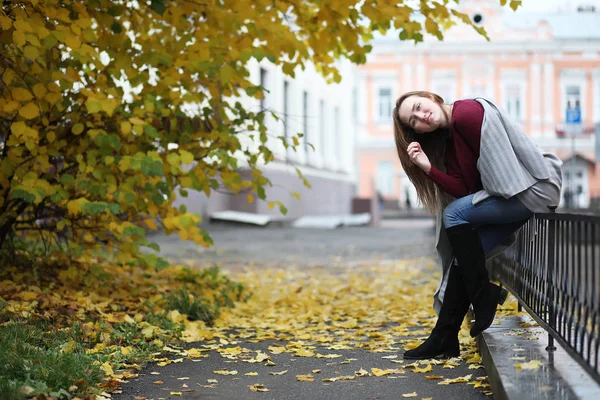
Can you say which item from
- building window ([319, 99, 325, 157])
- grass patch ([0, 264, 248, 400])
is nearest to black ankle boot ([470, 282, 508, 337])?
grass patch ([0, 264, 248, 400])

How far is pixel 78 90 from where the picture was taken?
6660mm

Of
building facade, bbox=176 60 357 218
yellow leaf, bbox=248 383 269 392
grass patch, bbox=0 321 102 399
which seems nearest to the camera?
grass patch, bbox=0 321 102 399

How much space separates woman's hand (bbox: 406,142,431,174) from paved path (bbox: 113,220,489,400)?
112cm

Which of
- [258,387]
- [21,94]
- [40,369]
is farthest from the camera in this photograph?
[21,94]

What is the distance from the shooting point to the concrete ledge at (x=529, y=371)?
3.85 metres

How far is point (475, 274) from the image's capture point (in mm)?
5023

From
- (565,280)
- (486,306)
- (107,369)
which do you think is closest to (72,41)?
(107,369)

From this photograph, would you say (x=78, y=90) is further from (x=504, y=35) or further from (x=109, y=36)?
(x=504, y=35)

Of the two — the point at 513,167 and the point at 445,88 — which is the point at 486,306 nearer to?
the point at 513,167

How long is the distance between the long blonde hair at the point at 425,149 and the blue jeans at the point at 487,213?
254mm

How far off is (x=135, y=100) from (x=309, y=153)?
26369 mm

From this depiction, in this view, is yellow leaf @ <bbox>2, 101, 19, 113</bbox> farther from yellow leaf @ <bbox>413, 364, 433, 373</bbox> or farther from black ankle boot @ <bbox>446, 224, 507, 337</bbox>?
yellow leaf @ <bbox>413, 364, 433, 373</bbox>

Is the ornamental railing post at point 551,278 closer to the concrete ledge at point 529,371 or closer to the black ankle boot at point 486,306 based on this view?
the concrete ledge at point 529,371

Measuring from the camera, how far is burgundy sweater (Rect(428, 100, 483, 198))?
4969 millimetres
